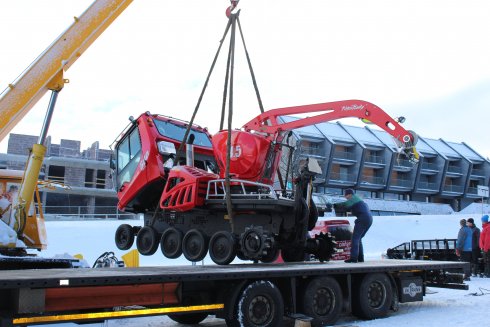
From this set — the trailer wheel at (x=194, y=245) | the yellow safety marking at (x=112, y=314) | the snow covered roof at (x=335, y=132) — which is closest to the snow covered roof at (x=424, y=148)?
the snow covered roof at (x=335, y=132)

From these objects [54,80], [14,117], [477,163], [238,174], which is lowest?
[238,174]

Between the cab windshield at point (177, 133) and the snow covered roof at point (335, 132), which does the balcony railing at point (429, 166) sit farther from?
the cab windshield at point (177, 133)

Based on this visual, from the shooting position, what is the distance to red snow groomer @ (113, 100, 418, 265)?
359 inches

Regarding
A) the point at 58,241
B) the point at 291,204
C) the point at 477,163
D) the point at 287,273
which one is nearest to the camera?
the point at 287,273

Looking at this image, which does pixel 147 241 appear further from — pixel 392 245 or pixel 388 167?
pixel 388 167

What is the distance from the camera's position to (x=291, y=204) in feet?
30.4

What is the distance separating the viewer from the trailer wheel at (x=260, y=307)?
6508 mm

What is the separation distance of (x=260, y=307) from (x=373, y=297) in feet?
8.22

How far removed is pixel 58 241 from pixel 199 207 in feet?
47.0

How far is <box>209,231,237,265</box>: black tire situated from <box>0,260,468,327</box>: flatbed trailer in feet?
3.95

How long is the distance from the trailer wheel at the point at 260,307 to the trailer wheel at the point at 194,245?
2628 millimetres

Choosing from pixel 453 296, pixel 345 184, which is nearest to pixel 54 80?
pixel 453 296

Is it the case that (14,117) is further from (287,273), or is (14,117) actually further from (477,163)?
(477,163)

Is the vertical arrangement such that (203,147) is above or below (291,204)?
above
